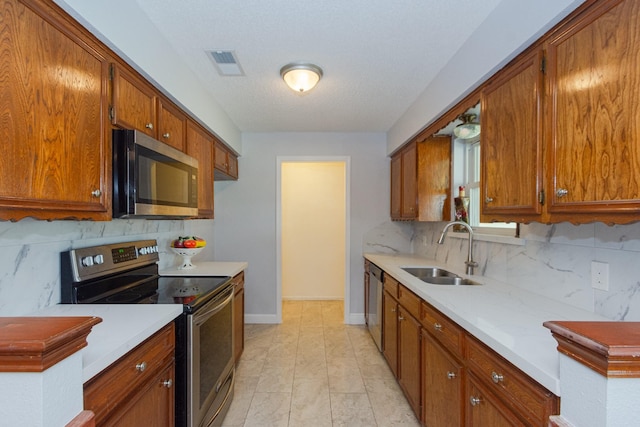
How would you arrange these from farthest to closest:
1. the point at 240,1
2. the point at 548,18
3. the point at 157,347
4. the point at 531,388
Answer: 1. the point at 240,1
2. the point at 157,347
3. the point at 548,18
4. the point at 531,388

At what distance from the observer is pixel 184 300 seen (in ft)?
5.18

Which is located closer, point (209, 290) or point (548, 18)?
point (548, 18)

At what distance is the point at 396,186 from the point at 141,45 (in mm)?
2710

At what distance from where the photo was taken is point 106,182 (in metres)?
1.32

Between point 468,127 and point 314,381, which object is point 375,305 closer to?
point 314,381

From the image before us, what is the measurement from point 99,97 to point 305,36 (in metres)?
1.11

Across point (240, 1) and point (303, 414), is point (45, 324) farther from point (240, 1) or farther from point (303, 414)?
point (303, 414)

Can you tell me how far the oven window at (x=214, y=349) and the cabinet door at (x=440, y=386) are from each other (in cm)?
126

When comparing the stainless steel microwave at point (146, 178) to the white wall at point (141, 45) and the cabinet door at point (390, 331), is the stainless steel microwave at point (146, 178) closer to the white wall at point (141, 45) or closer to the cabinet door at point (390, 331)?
the white wall at point (141, 45)

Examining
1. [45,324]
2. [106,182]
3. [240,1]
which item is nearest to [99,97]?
[106,182]

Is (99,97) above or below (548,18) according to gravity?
below

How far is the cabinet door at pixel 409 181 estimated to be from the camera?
289 cm

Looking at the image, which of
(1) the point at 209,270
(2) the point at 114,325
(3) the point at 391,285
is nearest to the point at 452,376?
(3) the point at 391,285

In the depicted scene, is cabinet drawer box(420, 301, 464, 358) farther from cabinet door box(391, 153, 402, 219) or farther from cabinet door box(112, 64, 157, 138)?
cabinet door box(112, 64, 157, 138)
